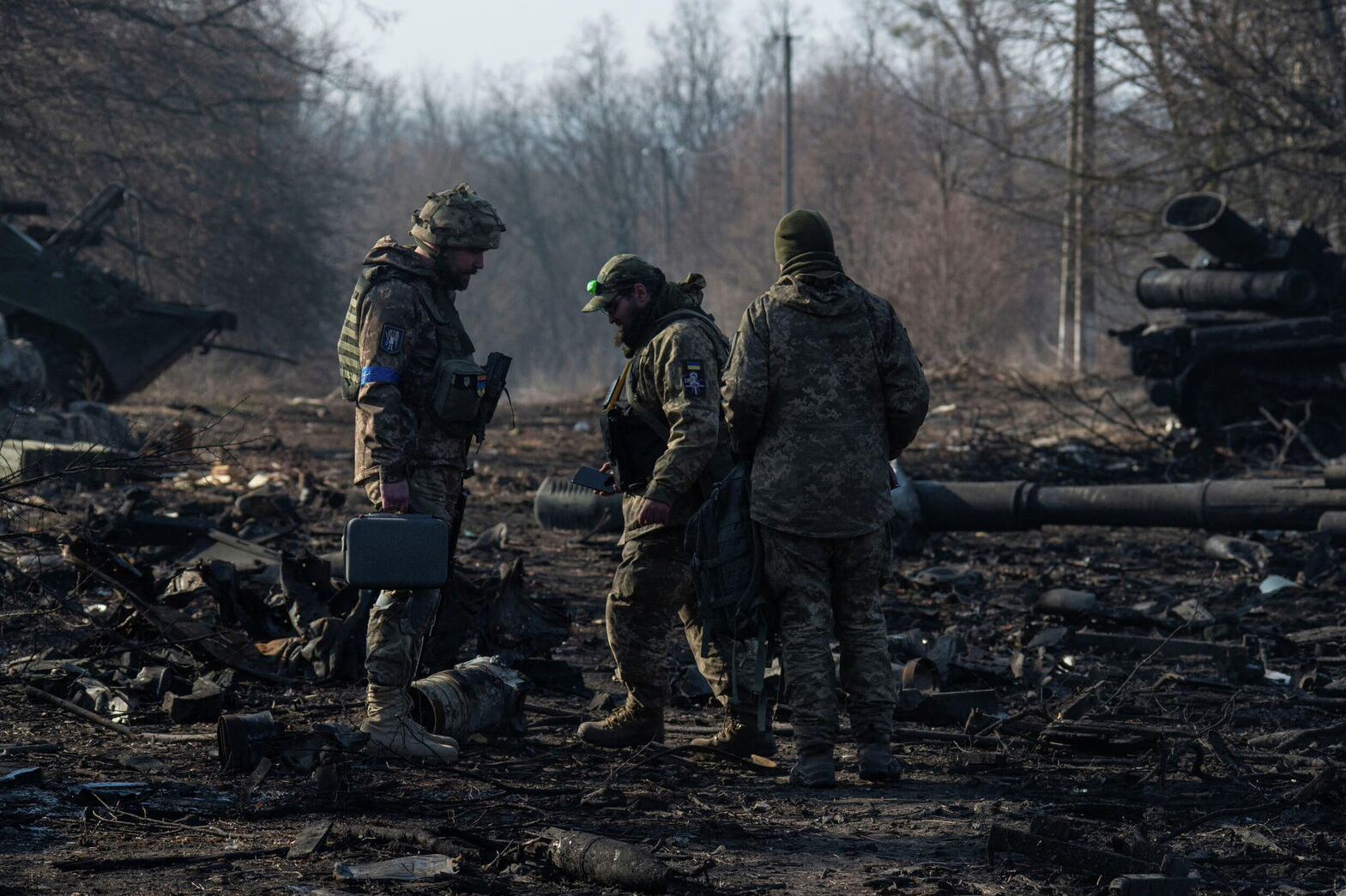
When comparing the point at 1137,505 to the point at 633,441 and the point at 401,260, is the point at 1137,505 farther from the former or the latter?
the point at 401,260

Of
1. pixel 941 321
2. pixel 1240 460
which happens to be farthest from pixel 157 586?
pixel 941 321

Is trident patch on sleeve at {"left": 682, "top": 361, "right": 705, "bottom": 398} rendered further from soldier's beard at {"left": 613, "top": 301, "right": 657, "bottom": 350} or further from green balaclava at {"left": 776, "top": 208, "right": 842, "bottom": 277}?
green balaclava at {"left": 776, "top": 208, "right": 842, "bottom": 277}

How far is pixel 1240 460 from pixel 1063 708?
425 inches

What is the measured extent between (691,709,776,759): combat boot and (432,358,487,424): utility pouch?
1438 millimetres

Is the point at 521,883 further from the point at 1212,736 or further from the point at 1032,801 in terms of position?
the point at 1212,736

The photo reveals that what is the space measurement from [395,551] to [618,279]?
4.20ft

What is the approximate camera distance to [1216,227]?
50.6 feet

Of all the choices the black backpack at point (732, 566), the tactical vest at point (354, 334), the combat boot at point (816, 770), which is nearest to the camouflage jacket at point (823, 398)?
the black backpack at point (732, 566)

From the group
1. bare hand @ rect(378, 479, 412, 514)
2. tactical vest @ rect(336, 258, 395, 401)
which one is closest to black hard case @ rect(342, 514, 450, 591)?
bare hand @ rect(378, 479, 412, 514)

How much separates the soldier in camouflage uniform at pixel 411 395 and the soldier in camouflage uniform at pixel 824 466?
1.03 metres

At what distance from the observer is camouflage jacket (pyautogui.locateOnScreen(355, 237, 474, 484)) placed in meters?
5.39

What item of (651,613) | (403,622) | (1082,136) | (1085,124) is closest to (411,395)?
(403,622)

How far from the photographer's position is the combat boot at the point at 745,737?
5590mm

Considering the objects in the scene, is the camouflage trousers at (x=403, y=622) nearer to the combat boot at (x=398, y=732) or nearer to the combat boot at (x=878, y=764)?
the combat boot at (x=398, y=732)
